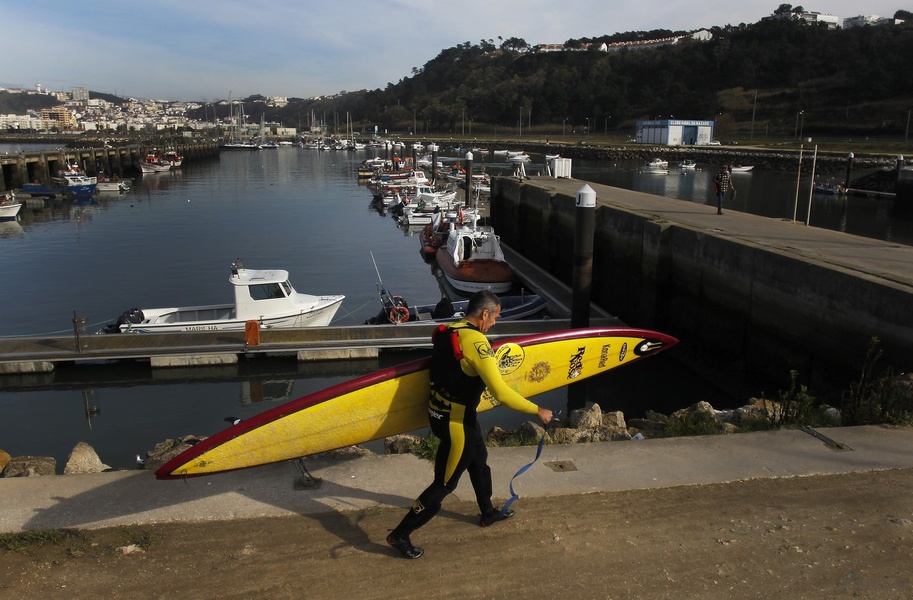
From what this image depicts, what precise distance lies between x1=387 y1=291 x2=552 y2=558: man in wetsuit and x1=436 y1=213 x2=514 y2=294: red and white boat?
17.3 m

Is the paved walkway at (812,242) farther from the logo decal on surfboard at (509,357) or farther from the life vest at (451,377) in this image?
the life vest at (451,377)

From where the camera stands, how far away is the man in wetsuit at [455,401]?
4.50 metres

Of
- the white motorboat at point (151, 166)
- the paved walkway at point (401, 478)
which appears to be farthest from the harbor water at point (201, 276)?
the white motorboat at point (151, 166)

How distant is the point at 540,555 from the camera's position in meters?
4.73

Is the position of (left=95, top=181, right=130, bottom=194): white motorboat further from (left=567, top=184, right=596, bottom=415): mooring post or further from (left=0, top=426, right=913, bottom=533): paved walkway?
(left=0, top=426, right=913, bottom=533): paved walkway

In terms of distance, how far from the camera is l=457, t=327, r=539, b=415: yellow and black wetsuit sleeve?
442 centimetres

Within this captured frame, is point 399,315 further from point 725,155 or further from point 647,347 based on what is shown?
point 725,155

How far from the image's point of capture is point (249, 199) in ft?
188

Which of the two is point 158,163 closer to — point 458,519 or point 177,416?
point 177,416

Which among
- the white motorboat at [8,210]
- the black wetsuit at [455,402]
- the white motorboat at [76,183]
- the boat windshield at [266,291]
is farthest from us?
the white motorboat at [76,183]

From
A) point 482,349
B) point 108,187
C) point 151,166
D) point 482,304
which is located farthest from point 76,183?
point 482,349

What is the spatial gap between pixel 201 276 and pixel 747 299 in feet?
70.5

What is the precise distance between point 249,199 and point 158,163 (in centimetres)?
3034

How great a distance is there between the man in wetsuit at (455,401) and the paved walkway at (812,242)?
28.7ft
